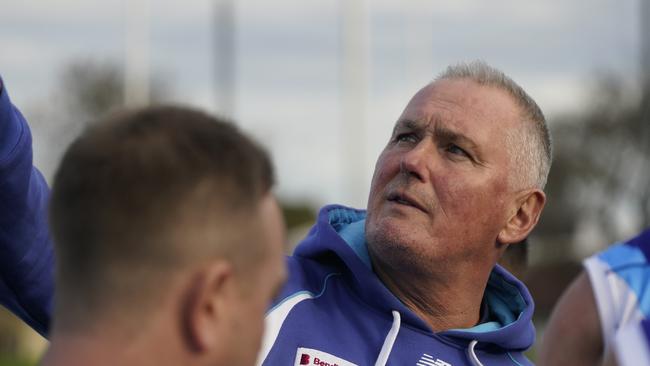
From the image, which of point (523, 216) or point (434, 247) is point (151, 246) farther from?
point (523, 216)

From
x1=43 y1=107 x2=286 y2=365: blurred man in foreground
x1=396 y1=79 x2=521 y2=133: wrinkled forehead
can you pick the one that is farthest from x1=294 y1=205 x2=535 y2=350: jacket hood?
x1=43 y1=107 x2=286 y2=365: blurred man in foreground

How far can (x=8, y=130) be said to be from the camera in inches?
127

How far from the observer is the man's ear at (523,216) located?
14.0ft

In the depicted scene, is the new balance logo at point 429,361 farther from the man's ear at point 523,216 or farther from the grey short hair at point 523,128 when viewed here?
the grey short hair at point 523,128

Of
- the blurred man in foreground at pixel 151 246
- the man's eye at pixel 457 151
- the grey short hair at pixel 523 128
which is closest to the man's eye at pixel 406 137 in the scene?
the man's eye at pixel 457 151

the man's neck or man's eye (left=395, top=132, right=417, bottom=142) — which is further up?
man's eye (left=395, top=132, right=417, bottom=142)

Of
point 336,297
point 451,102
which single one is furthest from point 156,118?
point 451,102

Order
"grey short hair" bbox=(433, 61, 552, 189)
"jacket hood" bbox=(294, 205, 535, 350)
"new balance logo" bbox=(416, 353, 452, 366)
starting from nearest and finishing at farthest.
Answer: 1. "new balance logo" bbox=(416, 353, 452, 366)
2. "jacket hood" bbox=(294, 205, 535, 350)
3. "grey short hair" bbox=(433, 61, 552, 189)

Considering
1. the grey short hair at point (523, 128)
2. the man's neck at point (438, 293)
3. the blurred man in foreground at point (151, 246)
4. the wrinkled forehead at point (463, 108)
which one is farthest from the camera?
the grey short hair at point (523, 128)

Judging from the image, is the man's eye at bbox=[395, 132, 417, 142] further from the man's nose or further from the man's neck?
the man's neck

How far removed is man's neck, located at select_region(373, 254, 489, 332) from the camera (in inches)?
159

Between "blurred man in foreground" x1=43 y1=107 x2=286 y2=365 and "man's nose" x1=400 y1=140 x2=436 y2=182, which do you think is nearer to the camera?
"blurred man in foreground" x1=43 y1=107 x2=286 y2=365

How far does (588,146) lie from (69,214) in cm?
3704

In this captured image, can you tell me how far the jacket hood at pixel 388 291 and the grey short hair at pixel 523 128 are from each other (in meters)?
0.38
